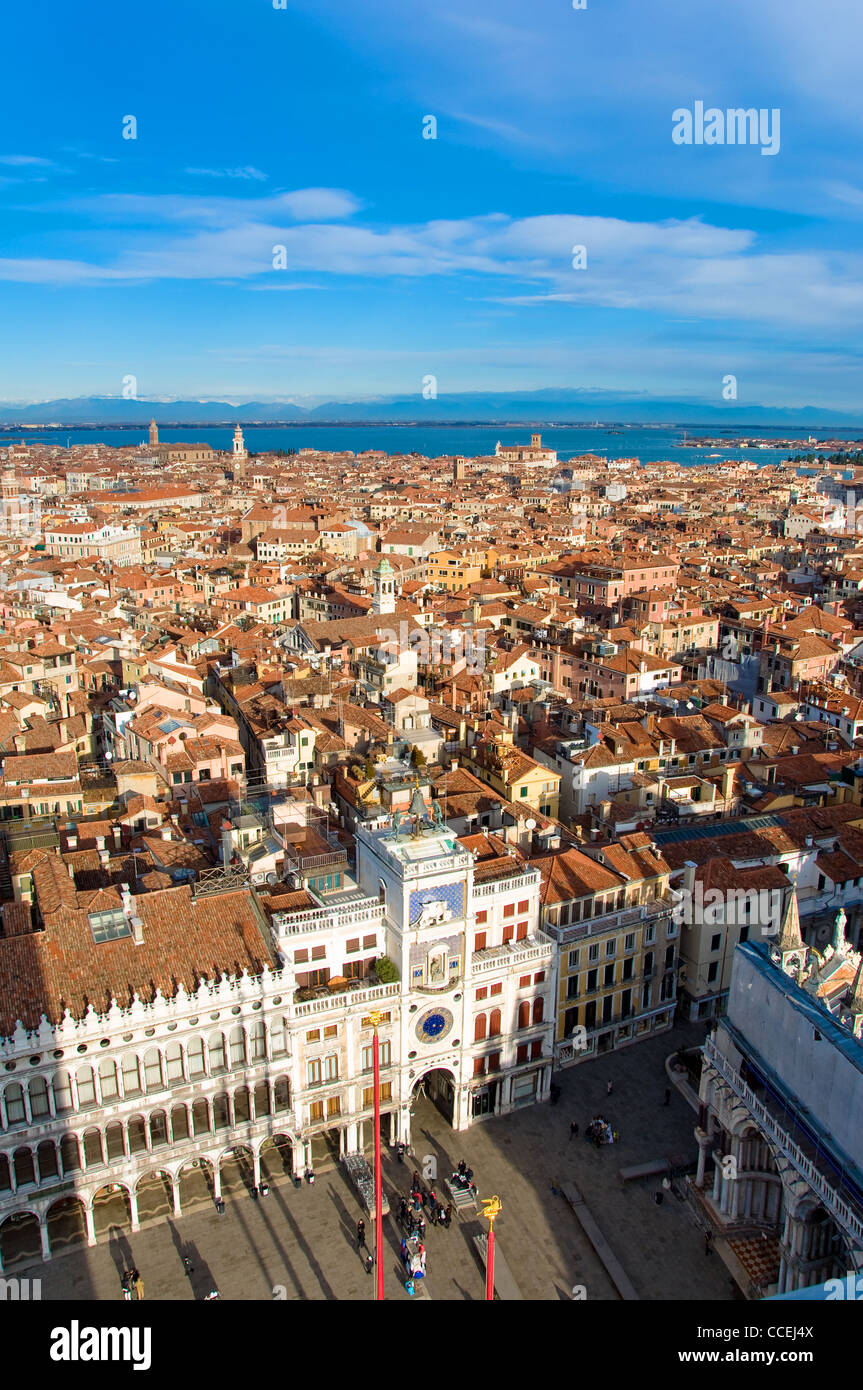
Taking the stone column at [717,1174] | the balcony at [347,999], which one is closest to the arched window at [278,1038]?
the balcony at [347,999]

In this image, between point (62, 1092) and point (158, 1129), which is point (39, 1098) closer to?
point (62, 1092)

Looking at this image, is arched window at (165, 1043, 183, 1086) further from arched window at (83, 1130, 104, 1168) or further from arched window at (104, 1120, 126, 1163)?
arched window at (83, 1130, 104, 1168)

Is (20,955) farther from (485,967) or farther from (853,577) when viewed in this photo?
(853,577)

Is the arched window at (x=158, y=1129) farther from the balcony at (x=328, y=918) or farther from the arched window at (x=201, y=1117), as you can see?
the balcony at (x=328, y=918)

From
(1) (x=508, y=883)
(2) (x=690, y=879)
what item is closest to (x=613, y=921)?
(2) (x=690, y=879)

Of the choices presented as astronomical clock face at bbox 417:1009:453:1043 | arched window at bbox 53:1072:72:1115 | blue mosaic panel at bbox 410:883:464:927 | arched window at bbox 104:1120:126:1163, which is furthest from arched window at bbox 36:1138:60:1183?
blue mosaic panel at bbox 410:883:464:927

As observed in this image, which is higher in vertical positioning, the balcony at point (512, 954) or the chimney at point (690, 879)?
the chimney at point (690, 879)
